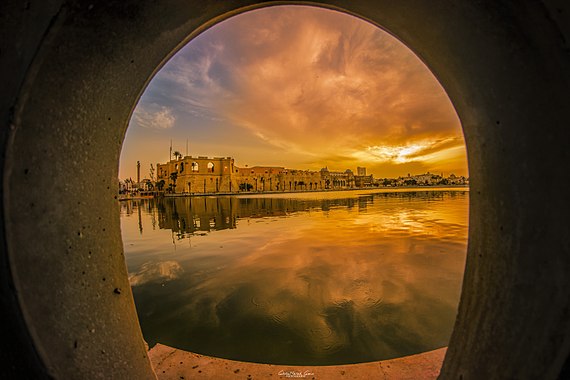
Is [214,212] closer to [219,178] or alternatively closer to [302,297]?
[302,297]

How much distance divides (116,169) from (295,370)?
1.88 metres

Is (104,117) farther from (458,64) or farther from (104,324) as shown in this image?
(458,64)

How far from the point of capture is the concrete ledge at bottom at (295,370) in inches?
69.3

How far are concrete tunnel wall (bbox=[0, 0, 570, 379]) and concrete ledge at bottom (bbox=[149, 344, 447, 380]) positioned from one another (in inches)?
24.3

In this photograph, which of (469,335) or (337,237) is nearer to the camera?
(469,335)

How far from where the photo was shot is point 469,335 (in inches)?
44.8

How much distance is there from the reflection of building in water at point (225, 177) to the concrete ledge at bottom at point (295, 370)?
222 feet

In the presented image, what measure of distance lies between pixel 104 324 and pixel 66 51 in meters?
1.16

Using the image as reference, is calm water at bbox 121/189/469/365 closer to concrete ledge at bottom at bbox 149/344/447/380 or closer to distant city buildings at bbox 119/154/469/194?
concrete ledge at bottom at bbox 149/344/447/380

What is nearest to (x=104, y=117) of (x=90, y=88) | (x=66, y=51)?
(x=90, y=88)

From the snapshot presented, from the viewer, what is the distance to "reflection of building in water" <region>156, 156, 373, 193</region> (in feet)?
218

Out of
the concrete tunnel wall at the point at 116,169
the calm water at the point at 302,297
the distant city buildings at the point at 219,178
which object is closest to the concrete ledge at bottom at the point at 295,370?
the concrete tunnel wall at the point at 116,169

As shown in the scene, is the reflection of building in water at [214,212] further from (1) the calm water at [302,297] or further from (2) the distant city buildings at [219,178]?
(2) the distant city buildings at [219,178]

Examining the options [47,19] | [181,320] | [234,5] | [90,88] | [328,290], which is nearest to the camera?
[47,19]
